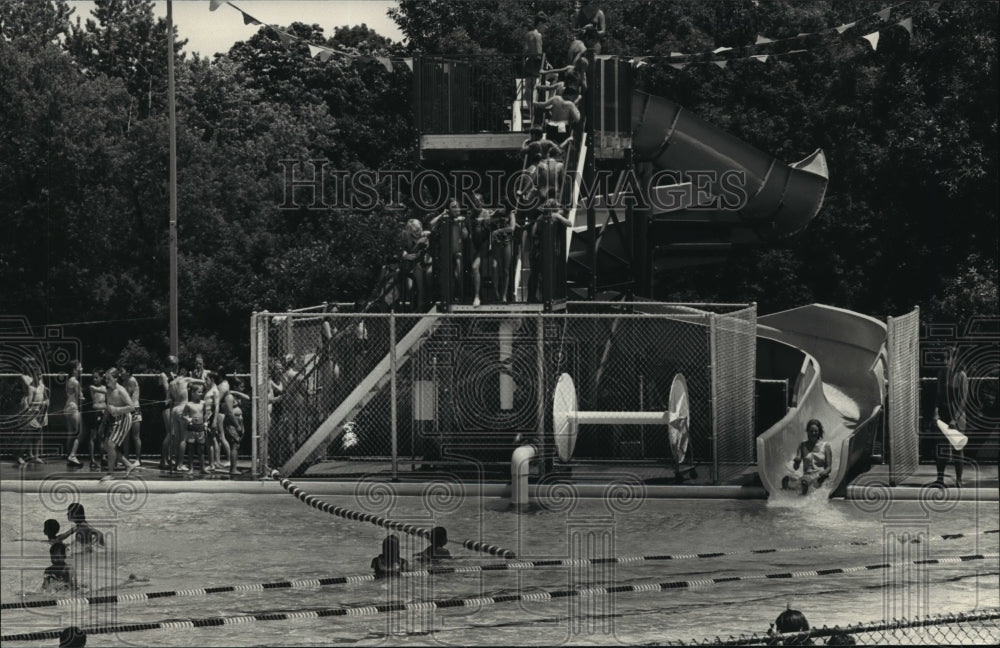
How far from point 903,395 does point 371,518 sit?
802cm

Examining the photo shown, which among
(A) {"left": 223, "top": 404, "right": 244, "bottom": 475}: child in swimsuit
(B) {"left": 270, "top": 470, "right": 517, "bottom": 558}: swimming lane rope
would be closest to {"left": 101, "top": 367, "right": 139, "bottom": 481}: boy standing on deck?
(A) {"left": 223, "top": 404, "right": 244, "bottom": 475}: child in swimsuit

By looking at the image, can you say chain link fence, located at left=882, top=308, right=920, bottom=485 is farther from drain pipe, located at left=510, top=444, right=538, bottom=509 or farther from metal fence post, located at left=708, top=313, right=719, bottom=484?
drain pipe, located at left=510, top=444, right=538, bottom=509

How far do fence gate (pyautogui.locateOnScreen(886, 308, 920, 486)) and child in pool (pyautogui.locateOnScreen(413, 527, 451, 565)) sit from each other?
7810 mm

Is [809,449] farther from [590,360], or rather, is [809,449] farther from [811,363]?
[590,360]

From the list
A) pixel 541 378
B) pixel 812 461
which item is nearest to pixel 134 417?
pixel 541 378

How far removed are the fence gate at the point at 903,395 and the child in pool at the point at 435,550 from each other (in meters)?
7.81

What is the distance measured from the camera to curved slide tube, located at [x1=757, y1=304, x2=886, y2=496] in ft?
75.0

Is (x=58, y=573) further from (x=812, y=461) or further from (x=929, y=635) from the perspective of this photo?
(x=812, y=461)

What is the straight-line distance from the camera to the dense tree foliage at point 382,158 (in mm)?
40469

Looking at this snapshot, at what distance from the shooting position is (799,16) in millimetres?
51531

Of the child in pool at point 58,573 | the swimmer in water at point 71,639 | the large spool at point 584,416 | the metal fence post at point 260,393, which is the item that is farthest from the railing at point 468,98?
the swimmer in water at point 71,639

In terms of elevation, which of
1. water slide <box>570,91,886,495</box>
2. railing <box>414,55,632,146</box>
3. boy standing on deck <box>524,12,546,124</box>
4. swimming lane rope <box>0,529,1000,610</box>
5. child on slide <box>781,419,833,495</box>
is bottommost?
swimming lane rope <box>0,529,1000,610</box>

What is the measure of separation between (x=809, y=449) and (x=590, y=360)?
517cm

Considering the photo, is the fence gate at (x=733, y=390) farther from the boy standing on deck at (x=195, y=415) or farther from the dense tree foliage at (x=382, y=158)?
the dense tree foliage at (x=382, y=158)
